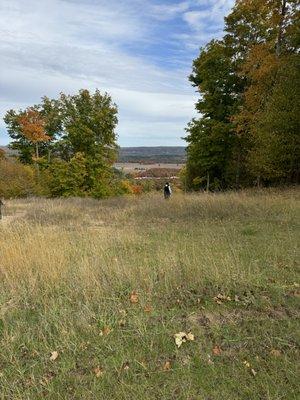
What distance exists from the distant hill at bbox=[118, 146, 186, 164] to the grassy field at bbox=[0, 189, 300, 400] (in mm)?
87135

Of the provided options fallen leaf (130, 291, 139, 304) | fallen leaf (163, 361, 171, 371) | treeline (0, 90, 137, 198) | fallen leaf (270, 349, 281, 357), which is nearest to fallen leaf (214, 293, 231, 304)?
fallen leaf (130, 291, 139, 304)

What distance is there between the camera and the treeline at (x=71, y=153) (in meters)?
35.6

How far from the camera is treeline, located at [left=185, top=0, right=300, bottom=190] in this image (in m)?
15.8

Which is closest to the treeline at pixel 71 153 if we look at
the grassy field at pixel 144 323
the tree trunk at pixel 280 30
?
the tree trunk at pixel 280 30

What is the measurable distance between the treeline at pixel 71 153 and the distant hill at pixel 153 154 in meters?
53.3

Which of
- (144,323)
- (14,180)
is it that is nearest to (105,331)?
(144,323)

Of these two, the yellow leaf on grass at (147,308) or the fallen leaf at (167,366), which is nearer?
the fallen leaf at (167,366)

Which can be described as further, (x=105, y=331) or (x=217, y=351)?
(x=105, y=331)

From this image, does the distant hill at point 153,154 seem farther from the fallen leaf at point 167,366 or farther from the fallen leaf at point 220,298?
the fallen leaf at point 167,366

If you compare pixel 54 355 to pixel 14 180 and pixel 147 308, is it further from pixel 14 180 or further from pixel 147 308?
pixel 14 180

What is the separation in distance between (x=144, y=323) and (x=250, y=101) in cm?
1755

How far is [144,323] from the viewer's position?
12.7 ft

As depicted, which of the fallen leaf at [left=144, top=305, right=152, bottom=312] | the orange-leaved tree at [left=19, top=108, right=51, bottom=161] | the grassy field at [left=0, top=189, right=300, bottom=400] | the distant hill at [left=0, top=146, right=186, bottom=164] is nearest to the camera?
the grassy field at [left=0, top=189, right=300, bottom=400]

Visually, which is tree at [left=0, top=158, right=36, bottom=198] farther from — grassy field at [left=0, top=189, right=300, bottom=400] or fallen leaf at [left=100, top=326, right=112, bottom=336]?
fallen leaf at [left=100, top=326, right=112, bottom=336]
